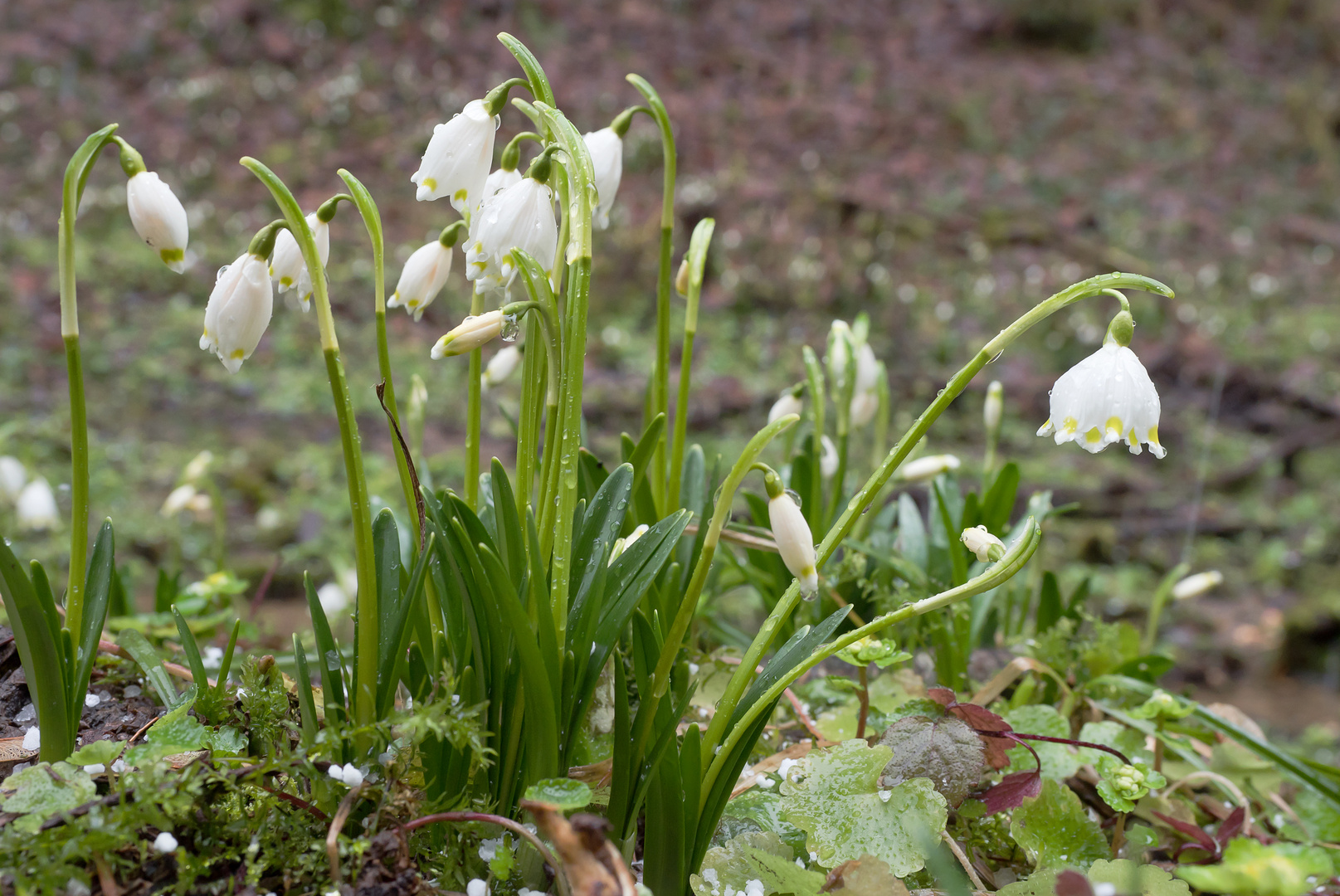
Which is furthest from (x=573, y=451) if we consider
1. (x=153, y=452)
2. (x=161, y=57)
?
(x=161, y=57)

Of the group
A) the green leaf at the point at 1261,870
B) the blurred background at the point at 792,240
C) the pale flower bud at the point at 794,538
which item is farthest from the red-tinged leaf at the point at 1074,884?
the blurred background at the point at 792,240

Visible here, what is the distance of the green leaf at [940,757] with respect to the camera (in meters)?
1.19

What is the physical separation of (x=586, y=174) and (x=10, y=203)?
6.85 meters

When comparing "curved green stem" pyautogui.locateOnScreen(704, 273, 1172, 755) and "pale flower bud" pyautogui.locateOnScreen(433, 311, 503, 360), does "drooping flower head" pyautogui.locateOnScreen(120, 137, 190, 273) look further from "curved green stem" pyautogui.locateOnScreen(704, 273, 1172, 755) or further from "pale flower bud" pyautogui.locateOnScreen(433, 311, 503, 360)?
"curved green stem" pyautogui.locateOnScreen(704, 273, 1172, 755)

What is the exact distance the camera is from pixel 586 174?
1003 mm

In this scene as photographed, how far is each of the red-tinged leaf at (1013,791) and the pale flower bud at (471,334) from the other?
0.86 meters

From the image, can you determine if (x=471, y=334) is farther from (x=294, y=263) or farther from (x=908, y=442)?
(x=908, y=442)

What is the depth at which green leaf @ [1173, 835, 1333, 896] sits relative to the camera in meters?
0.78

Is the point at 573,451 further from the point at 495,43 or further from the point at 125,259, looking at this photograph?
the point at 495,43

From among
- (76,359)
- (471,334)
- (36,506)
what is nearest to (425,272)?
(471,334)

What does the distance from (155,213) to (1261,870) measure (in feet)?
4.15

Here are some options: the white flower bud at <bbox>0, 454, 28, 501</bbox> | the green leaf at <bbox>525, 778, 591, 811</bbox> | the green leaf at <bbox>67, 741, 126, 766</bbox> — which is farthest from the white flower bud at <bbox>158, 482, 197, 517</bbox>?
the green leaf at <bbox>525, 778, 591, 811</bbox>

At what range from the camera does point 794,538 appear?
3.07ft

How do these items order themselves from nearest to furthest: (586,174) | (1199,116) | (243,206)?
(586,174)
(243,206)
(1199,116)
